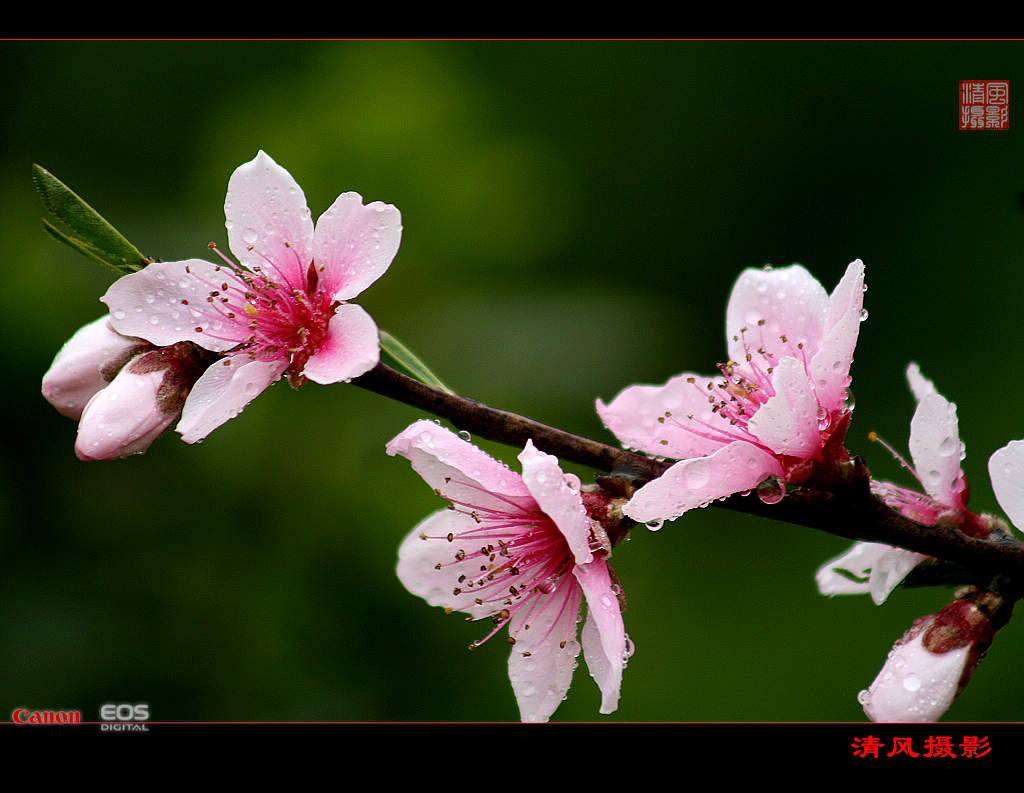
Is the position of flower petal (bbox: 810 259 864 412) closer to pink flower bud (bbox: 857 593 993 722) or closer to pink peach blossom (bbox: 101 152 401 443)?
pink flower bud (bbox: 857 593 993 722)

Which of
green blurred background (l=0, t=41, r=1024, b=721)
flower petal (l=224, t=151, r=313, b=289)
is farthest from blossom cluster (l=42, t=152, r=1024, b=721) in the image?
green blurred background (l=0, t=41, r=1024, b=721)

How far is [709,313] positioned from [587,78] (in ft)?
2.64

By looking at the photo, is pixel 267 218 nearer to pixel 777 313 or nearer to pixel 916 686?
pixel 777 313

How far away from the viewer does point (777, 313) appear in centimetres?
120

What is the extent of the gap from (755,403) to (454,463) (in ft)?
1.26

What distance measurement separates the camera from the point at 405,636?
6.45 feet

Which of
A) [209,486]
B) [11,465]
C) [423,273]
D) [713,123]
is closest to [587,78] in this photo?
[713,123]

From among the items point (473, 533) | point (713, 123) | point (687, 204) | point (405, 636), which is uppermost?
point (713, 123)

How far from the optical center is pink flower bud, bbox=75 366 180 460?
97 cm

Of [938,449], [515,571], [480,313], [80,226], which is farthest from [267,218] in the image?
[480,313]

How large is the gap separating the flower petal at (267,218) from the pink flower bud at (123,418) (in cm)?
18

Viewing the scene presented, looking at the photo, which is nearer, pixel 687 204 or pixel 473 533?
pixel 473 533

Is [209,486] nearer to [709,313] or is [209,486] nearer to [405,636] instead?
[405,636]

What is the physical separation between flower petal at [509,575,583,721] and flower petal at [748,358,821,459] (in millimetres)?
280
